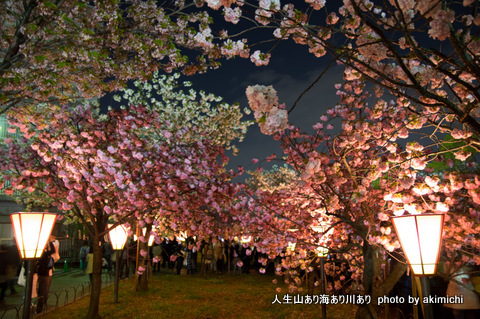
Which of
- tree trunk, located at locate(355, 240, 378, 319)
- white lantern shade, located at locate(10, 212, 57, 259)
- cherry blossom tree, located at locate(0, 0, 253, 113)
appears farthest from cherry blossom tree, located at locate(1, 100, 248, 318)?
tree trunk, located at locate(355, 240, 378, 319)

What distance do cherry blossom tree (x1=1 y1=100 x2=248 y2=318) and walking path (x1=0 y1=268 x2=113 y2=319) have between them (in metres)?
2.18

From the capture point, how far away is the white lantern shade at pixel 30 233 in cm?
464

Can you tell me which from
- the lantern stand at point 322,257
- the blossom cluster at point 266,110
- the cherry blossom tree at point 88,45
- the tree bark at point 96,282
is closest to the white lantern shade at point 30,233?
the cherry blossom tree at point 88,45

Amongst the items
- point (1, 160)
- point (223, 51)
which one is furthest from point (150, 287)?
point (223, 51)

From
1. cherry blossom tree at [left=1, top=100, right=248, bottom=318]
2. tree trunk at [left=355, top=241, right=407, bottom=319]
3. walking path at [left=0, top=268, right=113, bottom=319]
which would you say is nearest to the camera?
tree trunk at [left=355, top=241, right=407, bottom=319]

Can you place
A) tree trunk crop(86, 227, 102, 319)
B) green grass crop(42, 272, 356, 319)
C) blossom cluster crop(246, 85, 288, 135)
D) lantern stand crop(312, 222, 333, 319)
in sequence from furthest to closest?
green grass crop(42, 272, 356, 319)
tree trunk crop(86, 227, 102, 319)
lantern stand crop(312, 222, 333, 319)
blossom cluster crop(246, 85, 288, 135)

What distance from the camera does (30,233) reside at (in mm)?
4684

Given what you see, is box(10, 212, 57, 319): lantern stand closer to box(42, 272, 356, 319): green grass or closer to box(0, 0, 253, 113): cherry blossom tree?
box(0, 0, 253, 113): cherry blossom tree

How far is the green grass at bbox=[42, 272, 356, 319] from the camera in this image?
9609 millimetres

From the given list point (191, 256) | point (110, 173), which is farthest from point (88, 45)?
point (191, 256)

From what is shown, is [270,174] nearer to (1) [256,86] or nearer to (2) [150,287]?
(2) [150,287]

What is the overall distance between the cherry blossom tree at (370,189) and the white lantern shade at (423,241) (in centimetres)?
78

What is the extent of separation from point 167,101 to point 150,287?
32.6 feet

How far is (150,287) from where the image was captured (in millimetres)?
14625
